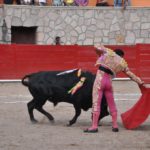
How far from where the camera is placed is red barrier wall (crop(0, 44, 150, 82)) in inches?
706

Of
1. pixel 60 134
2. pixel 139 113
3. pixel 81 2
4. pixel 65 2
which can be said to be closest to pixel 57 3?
pixel 65 2

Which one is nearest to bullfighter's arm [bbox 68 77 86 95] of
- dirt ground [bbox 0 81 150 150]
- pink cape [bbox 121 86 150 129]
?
dirt ground [bbox 0 81 150 150]

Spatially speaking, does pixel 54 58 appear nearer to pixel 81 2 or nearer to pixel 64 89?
pixel 81 2

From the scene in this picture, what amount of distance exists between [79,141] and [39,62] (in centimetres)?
1050

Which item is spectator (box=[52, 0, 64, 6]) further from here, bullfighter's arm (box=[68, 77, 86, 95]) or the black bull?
bullfighter's arm (box=[68, 77, 86, 95])

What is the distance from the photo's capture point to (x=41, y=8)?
2097 cm

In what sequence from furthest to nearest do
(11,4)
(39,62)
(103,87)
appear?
(11,4)
(39,62)
(103,87)

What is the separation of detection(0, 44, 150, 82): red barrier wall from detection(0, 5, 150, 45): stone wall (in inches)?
116

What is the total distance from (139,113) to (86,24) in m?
12.7

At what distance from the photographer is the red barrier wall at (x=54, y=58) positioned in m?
17.9

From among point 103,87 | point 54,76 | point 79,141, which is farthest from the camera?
point 54,76

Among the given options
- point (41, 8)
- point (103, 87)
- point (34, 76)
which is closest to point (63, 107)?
point (34, 76)

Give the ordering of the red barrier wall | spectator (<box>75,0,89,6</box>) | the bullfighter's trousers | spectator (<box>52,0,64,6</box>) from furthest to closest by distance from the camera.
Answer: spectator (<box>75,0,89,6</box>) < spectator (<box>52,0,64,6</box>) < the red barrier wall < the bullfighter's trousers

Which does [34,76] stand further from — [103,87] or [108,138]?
[108,138]
